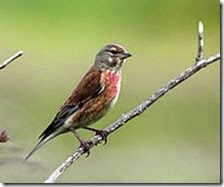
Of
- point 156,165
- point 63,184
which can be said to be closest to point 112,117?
point 156,165

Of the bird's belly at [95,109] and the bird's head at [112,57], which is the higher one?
the bird's head at [112,57]

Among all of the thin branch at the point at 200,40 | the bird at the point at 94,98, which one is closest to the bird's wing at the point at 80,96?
the bird at the point at 94,98

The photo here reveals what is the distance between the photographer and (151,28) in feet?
9.56

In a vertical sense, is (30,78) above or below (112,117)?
above

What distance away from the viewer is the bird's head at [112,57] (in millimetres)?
1987

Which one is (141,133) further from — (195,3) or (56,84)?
(195,3)

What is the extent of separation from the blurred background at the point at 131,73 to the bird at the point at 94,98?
45cm

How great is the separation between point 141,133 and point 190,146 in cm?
21

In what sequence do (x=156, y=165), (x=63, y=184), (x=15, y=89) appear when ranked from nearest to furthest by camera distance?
(x=63, y=184) < (x=156, y=165) < (x=15, y=89)

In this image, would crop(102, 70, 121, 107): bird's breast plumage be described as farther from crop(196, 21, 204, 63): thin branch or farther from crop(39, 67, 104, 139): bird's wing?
crop(196, 21, 204, 63): thin branch

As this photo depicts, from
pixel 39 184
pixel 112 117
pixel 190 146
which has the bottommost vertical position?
pixel 190 146

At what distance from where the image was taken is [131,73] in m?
2.84

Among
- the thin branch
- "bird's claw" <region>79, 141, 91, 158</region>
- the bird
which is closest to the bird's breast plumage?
the bird

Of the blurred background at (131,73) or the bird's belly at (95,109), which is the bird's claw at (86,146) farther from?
the blurred background at (131,73)
